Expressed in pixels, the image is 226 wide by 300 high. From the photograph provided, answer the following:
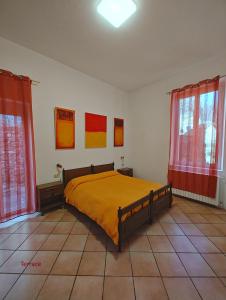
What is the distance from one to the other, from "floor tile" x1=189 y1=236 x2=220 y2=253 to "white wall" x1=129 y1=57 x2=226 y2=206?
1831 millimetres

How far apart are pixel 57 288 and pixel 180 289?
1183 mm

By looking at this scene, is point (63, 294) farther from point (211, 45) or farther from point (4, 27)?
point (211, 45)

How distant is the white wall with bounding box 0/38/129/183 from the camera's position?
8.30ft

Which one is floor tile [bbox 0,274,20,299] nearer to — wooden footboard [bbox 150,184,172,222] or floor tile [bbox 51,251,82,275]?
floor tile [bbox 51,251,82,275]

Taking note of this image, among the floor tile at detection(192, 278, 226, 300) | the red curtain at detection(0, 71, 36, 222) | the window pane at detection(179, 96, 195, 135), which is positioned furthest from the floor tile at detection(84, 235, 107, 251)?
the window pane at detection(179, 96, 195, 135)

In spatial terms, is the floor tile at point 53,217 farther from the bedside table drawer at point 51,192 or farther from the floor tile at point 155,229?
the floor tile at point 155,229

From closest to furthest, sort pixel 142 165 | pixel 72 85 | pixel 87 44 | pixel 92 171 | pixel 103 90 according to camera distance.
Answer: pixel 87 44, pixel 72 85, pixel 92 171, pixel 103 90, pixel 142 165

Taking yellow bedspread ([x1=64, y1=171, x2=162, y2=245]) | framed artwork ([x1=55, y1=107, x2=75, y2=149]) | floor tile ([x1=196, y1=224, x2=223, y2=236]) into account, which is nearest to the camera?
yellow bedspread ([x1=64, y1=171, x2=162, y2=245])

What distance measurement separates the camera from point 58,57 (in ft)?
9.28

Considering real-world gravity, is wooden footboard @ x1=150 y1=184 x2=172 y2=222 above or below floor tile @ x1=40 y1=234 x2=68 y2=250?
above

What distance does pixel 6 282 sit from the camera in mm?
1407

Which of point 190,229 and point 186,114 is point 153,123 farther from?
Result: point 190,229

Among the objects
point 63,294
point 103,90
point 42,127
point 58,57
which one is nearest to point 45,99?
point 42,127

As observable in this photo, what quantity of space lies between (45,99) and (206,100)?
3.29 metres
